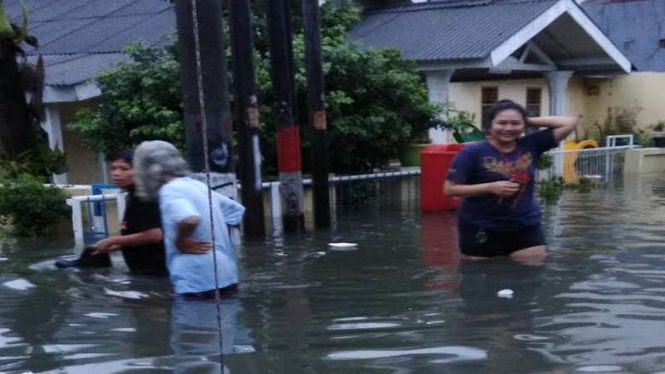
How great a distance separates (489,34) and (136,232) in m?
12.7

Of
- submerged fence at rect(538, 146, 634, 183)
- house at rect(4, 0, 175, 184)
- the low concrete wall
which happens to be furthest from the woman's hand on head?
the low concrete wall

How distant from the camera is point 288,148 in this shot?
9875 mm

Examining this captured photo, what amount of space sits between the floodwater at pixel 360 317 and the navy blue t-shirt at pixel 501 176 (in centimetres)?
43

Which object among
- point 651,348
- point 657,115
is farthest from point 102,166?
point 657,115

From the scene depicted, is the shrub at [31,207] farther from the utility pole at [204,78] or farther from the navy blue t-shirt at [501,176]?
the navy blue t-shirt at [501,176]

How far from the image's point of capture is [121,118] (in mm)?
12484

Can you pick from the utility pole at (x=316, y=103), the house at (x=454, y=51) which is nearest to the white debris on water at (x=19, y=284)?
the utility pole at (x=316, y=103)

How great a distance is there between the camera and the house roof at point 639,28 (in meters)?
29.3

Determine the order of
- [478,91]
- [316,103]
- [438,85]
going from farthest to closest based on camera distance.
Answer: [478,91] < [438,85] < [316,103]

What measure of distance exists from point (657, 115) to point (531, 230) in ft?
68.7

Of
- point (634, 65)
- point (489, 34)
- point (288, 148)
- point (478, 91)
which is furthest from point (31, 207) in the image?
point (634, 65)

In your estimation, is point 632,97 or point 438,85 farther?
point 632,97

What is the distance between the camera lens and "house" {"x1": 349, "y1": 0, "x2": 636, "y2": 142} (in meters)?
17.2

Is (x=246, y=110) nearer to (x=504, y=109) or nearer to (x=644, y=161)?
(x=504, y=109)
